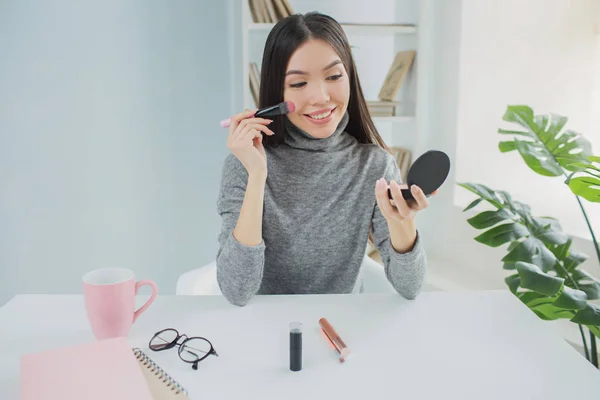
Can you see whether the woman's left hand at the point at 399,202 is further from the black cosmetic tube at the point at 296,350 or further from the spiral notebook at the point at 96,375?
the spiral notebook at the point at 96,375

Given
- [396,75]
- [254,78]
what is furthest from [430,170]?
[396,75]

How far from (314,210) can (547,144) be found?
60 centimetres

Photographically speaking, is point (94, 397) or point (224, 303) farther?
point (224, 303)

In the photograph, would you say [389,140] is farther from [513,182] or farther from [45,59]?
[45,59]

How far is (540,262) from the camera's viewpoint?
1.08 meters

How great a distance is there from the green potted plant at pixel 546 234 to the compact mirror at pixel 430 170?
27 cm

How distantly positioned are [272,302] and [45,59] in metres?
A: 1.34

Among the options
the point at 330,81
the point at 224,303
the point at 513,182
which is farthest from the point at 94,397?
the point at 513,182

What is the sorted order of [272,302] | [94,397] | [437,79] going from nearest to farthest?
[94,397], [272,302], [437,79]

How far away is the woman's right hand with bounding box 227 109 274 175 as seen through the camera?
3.16ft

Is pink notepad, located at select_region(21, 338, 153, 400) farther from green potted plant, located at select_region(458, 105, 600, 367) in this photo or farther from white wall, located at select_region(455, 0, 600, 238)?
white wall, located at select_region(455, 0, 600, 238)

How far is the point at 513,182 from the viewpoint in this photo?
2062 mm

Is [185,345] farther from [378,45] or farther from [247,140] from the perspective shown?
[378,45]

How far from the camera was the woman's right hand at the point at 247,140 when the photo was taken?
0.96 metres
